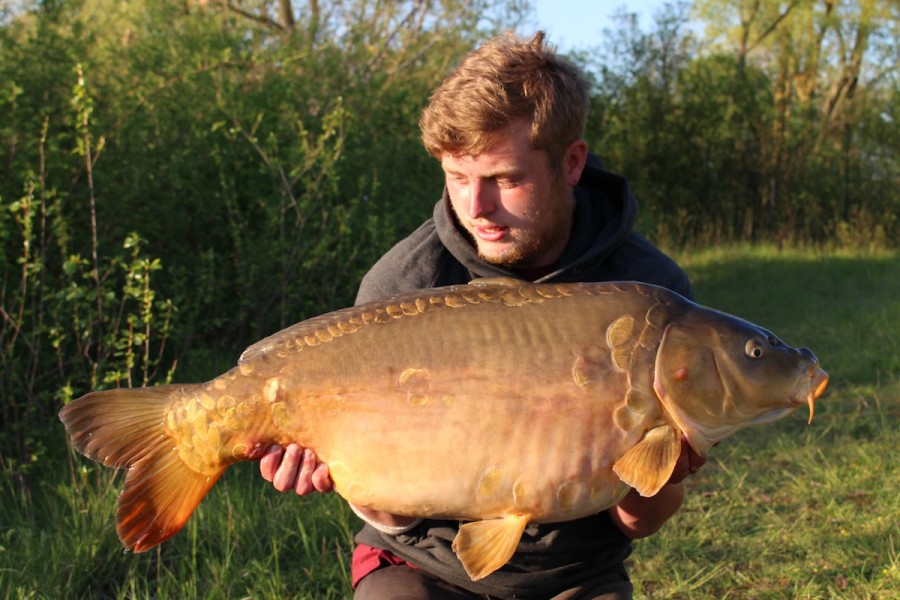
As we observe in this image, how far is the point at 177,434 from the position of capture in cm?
176

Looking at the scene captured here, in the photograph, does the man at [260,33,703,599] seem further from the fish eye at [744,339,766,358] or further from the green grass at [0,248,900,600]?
the green grass at [0,248,900,600]

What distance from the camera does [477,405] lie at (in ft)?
5.43

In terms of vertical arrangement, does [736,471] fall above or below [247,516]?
below

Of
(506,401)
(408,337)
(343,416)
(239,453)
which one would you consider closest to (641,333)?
(506,401)

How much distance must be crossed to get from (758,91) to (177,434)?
1324 centimetres

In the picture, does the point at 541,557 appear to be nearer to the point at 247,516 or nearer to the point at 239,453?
the point at 239,453

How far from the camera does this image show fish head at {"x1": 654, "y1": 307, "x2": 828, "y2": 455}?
1653 mm

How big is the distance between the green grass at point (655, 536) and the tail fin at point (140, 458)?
98cm

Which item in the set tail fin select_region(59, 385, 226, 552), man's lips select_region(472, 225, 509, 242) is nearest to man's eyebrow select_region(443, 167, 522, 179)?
man's lips select_region(472, 225, 509, 242)

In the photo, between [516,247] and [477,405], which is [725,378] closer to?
[477,405]

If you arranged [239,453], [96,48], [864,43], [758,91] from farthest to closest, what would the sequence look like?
1. [864,43]
2. [758,91]
3. [96,48]
4. [239,453]

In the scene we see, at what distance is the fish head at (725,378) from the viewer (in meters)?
1.65

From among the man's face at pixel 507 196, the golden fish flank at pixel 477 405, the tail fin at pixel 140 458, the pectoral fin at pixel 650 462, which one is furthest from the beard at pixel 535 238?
the tail fin at pixel 140 458

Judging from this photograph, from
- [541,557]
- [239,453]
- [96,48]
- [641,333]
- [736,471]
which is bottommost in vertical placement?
[736,471]
